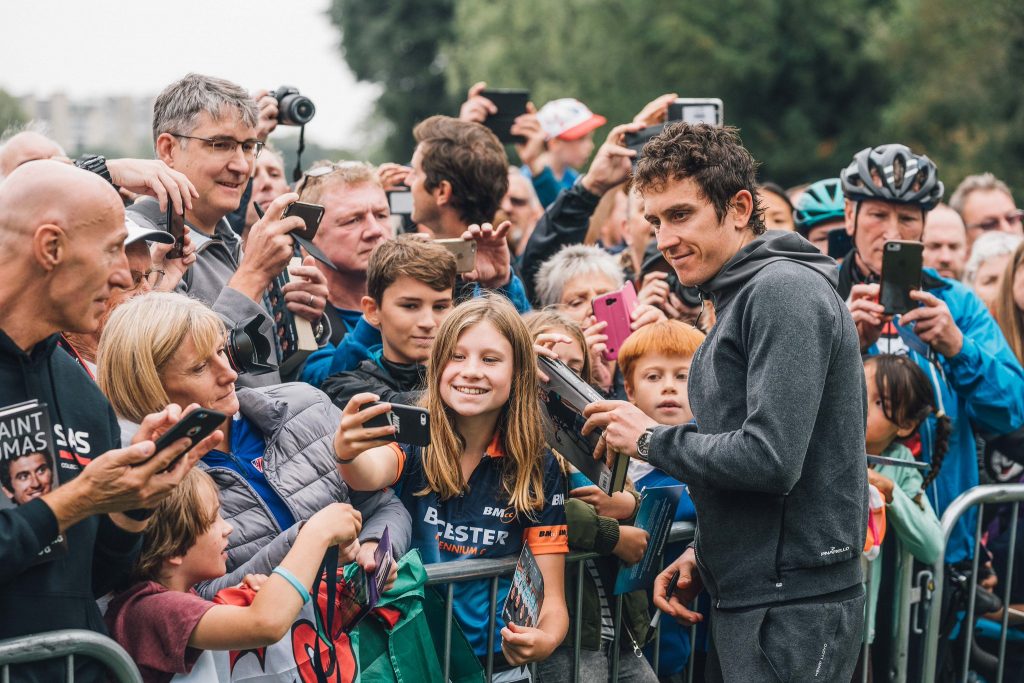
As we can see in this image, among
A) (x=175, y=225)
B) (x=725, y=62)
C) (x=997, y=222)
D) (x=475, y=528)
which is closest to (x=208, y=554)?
(x=475, y=528)

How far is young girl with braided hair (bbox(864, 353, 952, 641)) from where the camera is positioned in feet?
16.3

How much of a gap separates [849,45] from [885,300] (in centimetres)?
3158

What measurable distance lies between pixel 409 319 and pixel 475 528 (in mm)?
986

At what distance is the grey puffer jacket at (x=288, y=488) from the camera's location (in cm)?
364

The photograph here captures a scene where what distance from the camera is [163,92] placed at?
16.7 feet

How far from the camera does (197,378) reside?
367 centimetres

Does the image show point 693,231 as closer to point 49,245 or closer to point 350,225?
point 49,245

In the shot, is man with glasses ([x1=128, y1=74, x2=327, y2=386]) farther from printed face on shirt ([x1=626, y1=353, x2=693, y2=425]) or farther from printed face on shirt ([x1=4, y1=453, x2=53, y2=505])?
printed face on shirt ([x1=4, y1=453, x2=53, y2=505])

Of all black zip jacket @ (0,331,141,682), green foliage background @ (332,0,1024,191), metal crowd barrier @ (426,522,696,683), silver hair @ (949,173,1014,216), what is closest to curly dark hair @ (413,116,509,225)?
metal crowd barrier @ (426,522,696,683)

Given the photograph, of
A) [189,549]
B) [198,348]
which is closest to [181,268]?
[198,348]

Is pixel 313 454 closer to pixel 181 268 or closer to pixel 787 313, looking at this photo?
pixel 181 268

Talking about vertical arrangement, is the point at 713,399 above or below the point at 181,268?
below

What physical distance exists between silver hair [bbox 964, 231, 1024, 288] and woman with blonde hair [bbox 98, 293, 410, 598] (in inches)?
191

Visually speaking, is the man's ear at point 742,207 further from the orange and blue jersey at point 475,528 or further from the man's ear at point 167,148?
the man's ear at point 167,148
